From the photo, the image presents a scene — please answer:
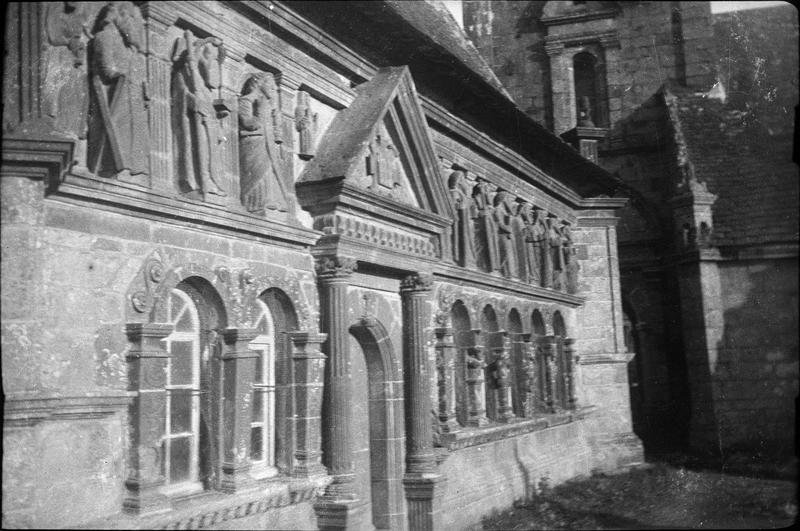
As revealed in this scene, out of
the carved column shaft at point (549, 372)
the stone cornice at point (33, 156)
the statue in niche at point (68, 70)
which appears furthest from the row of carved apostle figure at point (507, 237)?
the stone cornice at point (33, 156)

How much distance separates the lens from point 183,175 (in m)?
6.30

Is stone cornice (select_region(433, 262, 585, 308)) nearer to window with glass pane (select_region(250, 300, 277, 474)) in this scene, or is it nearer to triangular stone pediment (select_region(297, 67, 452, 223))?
triangular stone pediment (select_region(297, 67, 452, 223))

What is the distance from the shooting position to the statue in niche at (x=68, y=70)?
516 centimetres

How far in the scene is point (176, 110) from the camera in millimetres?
6324

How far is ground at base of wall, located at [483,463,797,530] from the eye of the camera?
35.0 ft

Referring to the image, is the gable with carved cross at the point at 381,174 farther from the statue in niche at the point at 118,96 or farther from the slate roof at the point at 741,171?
the slate roof at the point at 741,171

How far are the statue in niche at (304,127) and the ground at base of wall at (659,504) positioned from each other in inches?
236

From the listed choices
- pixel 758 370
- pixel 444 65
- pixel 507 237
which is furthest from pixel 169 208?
pixel 758 370

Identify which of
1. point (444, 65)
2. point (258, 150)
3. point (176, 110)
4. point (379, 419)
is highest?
point (444, 65)

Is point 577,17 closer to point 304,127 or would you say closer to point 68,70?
point 304,127

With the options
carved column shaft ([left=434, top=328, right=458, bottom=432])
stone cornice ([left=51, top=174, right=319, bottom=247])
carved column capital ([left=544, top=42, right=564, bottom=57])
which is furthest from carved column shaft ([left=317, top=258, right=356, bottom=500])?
carved column capital ([left=544, top=42, right=564, bottom=57])

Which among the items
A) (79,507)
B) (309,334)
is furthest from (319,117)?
(79,507)

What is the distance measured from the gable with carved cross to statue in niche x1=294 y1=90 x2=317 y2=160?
5.6 inches

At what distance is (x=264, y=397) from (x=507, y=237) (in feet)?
23.4
